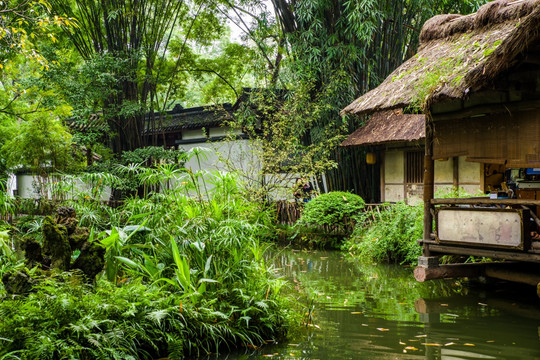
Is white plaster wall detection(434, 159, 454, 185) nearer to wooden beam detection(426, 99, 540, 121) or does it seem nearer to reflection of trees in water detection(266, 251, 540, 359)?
reflection of trees in water detection(266, 251, 540, 359)

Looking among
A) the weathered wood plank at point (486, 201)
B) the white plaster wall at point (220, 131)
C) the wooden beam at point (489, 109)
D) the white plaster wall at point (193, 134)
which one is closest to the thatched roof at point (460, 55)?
the wooden beam at point (489, 109)

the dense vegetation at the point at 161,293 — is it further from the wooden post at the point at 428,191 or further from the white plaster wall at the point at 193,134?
the white plaster wall at the point at 193,134

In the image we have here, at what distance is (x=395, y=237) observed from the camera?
1051 cm

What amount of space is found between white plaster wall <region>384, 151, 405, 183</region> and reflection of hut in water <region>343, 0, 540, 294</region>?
6.24 metres

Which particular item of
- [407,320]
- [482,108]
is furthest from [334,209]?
[407,320]

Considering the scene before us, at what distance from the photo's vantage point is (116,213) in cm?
647

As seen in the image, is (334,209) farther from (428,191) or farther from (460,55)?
(460,55)

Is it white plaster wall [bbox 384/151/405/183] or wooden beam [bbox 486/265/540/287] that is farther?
white plaster wall [bbox 384/151/405/183]

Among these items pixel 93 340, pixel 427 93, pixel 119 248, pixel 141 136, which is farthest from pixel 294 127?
pixel 93 340

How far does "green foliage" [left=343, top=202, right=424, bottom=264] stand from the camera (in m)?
10.1

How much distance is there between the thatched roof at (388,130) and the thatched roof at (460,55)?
4.55m

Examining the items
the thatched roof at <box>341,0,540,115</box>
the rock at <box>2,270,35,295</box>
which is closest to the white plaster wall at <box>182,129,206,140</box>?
the thatched roof at <box>341,0,540,115</box>

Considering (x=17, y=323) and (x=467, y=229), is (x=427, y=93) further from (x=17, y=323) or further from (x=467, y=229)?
(x=17, y=323)

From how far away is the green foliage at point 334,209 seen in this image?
1287 cm
